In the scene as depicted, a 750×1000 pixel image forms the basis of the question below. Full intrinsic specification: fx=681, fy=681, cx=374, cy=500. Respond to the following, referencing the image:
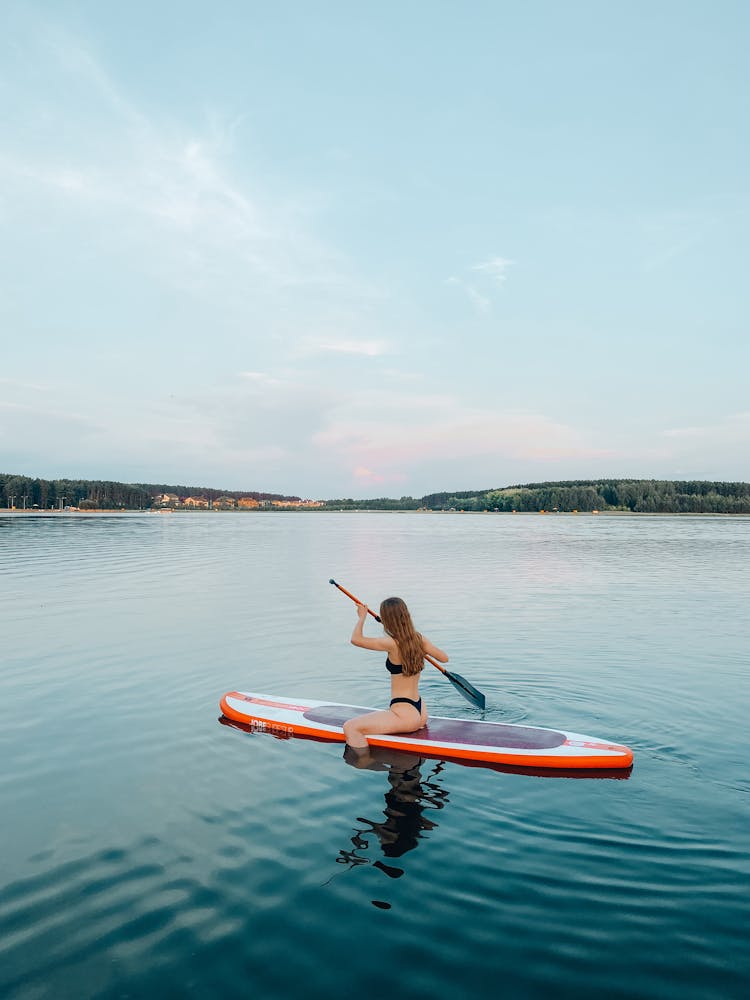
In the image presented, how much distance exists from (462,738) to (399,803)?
1.67 m

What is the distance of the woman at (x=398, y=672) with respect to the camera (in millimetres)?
8555

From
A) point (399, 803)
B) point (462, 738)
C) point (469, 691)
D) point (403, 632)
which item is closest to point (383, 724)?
point (462, 738)

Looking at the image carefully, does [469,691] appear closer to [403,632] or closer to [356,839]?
[403,632]

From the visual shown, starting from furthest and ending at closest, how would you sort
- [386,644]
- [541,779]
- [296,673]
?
[296,673]
[386,644]
[541,779]

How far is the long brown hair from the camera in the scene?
8.49 metres

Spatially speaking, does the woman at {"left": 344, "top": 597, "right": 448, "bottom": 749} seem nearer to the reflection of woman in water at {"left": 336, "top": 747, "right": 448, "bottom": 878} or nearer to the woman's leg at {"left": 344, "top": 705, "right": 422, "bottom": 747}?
the woman's leg at {"left": 344, "top": 705, "right": 422, "bottom": 747}

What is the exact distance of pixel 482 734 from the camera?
905 centimetres

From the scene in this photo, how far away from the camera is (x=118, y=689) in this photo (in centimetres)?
1249

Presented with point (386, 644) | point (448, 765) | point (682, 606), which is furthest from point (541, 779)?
point (682, 606)

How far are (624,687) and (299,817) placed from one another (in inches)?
306

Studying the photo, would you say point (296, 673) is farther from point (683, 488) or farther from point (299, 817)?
point (683, 488)

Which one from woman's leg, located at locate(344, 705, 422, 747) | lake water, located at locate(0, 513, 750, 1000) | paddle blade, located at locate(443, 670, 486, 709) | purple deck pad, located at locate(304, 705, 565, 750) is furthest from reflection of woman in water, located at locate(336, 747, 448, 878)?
paddle blade, located at locate(443, 670, 486, 709)

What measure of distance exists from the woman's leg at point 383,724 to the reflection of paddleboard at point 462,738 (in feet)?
0.35

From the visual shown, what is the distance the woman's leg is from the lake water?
412 millimetres
